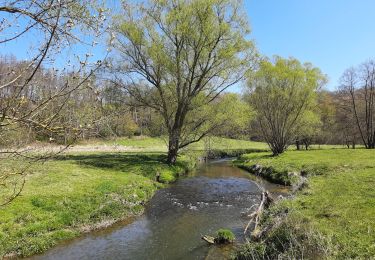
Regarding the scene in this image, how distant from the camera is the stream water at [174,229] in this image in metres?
13.8

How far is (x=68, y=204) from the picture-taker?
18.2 m

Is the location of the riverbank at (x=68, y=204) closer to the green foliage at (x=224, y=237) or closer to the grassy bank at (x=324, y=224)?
the green foliage at (x=224, y=237)

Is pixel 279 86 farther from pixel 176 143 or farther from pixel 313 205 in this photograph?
pixel 313 205

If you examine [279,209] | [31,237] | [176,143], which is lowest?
[31,237]

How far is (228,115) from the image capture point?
34094 mm

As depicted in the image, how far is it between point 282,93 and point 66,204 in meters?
36.2

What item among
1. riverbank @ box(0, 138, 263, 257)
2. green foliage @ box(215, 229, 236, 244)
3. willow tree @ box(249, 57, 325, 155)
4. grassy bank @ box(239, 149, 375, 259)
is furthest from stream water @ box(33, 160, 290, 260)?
willow tree @ box(249, 57, 325, 155)

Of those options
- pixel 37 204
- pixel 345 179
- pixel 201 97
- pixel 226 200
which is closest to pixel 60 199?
pixel 37 204

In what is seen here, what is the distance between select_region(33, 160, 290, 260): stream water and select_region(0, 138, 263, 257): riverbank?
73 cm

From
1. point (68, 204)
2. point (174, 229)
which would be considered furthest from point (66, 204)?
point (174, 229)

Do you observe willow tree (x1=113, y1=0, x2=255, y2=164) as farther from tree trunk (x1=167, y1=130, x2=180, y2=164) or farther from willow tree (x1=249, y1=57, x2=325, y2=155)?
willow tree (x1=249, y1=57, x2=325, y2=155)

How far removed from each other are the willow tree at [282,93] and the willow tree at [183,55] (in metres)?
13.6

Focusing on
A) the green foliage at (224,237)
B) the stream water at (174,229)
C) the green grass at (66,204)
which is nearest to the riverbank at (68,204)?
the green grass at (66,204)

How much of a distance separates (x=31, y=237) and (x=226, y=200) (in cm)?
1257
